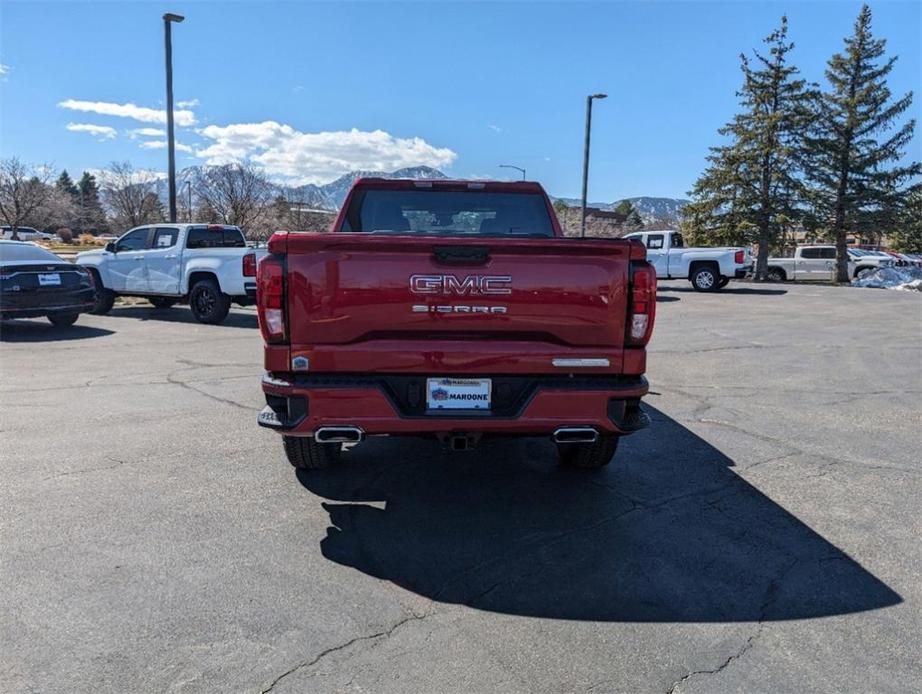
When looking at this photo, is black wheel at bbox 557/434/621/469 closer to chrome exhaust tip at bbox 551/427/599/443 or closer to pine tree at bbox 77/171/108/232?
chrome exhaust tip at bbox 551/427/599/443

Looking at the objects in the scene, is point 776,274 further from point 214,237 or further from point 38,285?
point 38,285

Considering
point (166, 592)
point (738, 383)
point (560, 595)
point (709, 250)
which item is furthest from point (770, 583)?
point (709, 250)

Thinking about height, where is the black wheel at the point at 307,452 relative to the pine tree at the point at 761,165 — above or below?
below

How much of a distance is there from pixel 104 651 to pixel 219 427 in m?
3.29

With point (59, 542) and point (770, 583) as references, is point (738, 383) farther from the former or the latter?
point (59, 542)

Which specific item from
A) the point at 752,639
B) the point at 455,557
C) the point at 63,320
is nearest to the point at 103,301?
the point at 63,320

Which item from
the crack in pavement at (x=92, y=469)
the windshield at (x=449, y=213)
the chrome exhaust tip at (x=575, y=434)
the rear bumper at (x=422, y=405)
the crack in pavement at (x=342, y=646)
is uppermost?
the windshield at (x=449, y=213)

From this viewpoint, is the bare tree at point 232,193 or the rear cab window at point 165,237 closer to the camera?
the rear cab window at point 165,237

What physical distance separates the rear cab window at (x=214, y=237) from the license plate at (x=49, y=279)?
2.60m

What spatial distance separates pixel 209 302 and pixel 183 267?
100cm

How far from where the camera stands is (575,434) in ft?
12.4

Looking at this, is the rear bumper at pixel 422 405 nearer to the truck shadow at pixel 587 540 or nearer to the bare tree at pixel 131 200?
the truck shadow at pixel 587 540

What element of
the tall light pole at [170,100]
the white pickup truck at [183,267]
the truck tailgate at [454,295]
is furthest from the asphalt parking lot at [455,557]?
the tall light pole at [170,100]

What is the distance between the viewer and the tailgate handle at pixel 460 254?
11.9ft
